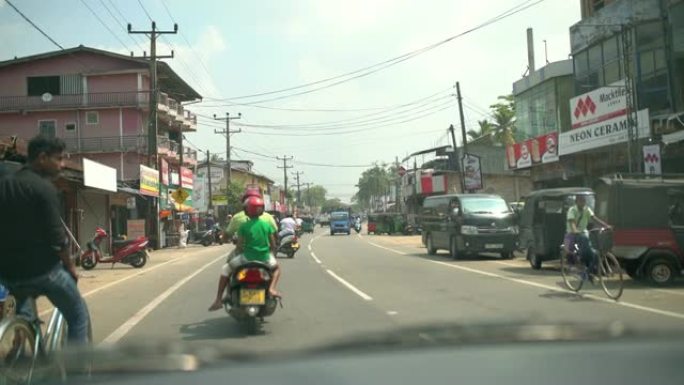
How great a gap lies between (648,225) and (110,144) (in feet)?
→ 136

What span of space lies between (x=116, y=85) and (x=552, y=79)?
30225 mm

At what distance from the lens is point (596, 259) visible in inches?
480

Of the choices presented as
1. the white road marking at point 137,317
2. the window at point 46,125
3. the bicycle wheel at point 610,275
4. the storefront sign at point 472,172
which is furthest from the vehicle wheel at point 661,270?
the window at point 46,125

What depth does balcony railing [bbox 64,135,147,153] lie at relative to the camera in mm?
48094

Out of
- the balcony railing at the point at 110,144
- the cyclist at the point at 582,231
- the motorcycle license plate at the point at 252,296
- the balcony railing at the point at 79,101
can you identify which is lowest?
the motorcycle license plate at the point at 252,296

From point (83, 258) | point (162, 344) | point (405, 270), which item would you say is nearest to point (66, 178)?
point (83, 258)

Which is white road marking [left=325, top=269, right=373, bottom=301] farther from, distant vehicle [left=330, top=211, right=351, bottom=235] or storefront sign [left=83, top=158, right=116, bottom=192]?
distant vehicle [left=330, top=211, right=351, bottom=235]

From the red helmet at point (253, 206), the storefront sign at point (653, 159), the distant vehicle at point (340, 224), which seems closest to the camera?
the red helmet at point (253, 206)

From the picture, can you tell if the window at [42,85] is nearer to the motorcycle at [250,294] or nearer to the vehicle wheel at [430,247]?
the vehicle wheel at [430,247]

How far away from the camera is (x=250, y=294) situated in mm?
8562

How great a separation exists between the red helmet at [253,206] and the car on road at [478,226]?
13.6m

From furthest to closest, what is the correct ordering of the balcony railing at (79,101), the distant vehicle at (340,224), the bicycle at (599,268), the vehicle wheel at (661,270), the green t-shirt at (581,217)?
1. the distant vehicle at (340,224)
2. the balcony railing at (79,101)
3. the vehicle wheel at (661,270)
4. the green t-shirt at (581,217)
5. the bicycle at (599,268)

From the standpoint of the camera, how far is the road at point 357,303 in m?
8.80

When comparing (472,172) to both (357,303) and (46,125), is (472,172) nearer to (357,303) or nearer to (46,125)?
(357,303)
